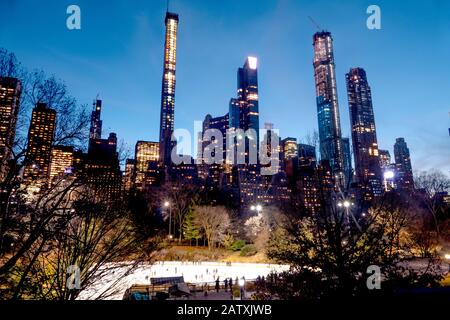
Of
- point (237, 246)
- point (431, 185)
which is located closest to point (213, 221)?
point (237, 246)

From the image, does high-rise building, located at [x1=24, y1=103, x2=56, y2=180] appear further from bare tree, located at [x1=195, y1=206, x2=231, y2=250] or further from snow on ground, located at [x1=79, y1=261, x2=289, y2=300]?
bare tree, located at [x1=195, y1=206, x2=231, y2=250]

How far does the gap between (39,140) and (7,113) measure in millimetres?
1176

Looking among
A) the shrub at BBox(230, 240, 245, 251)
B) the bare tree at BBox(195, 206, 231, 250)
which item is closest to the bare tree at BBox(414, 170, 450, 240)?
the shrub at BBox(230, 240, 245, 251)

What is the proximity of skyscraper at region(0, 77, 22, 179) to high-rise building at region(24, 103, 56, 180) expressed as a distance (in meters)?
0.52

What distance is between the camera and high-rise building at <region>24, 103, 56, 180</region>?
8.81 meters

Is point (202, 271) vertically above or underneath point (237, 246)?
underneath

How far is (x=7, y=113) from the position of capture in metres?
8.65

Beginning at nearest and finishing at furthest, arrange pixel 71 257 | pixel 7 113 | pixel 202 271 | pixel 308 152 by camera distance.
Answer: pixel 7 113, pixel 71 257, pixel 308 152, pixel 202 271

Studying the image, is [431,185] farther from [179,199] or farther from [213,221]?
[179,199]

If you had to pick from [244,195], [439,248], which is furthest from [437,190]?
[244,195]

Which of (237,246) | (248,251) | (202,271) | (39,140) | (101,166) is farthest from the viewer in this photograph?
(237,246)

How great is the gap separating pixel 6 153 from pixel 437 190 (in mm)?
44177

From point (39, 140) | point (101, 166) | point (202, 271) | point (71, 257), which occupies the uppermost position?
point (39, 140)
